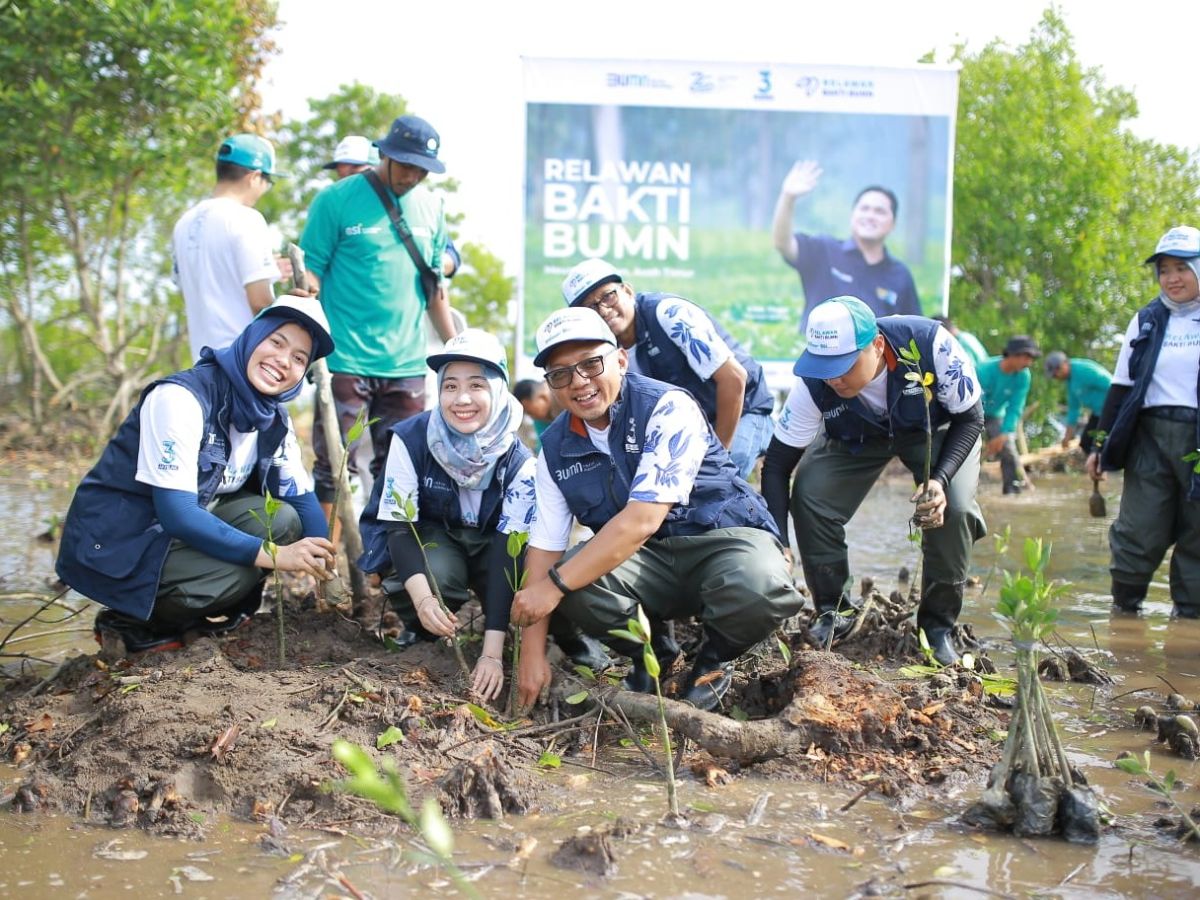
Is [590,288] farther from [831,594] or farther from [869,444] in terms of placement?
[831,594]

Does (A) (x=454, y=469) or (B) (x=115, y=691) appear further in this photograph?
(A) (x=454, y=469)

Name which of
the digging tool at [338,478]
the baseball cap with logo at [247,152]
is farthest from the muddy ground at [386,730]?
the baseball cap with logo at [247,152]

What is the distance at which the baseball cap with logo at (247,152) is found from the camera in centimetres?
518

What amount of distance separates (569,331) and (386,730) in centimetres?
134

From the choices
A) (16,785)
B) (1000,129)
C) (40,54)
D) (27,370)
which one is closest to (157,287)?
(27,370)

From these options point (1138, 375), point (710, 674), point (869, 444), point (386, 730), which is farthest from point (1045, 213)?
point (386, 730)

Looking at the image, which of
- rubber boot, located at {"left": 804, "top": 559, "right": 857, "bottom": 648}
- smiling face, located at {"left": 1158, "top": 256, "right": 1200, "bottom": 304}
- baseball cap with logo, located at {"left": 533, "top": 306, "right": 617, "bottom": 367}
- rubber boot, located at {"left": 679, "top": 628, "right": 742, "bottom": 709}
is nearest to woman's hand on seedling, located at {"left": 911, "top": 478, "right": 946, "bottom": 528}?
rubber boot, located at {"left": 804, "top": 559, "right": 857, "bottom": 648}

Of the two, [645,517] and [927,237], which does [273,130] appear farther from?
[645,517]

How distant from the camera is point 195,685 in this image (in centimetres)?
362

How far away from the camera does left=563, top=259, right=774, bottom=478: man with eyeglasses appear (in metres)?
4.73

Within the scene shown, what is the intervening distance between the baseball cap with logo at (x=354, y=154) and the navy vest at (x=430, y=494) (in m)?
2.85

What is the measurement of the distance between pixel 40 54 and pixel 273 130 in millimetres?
3840

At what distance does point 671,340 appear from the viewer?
4.82m

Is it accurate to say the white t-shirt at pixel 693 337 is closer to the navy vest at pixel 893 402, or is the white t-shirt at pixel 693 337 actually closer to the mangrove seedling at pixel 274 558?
the navy vest at pixel 893 402
